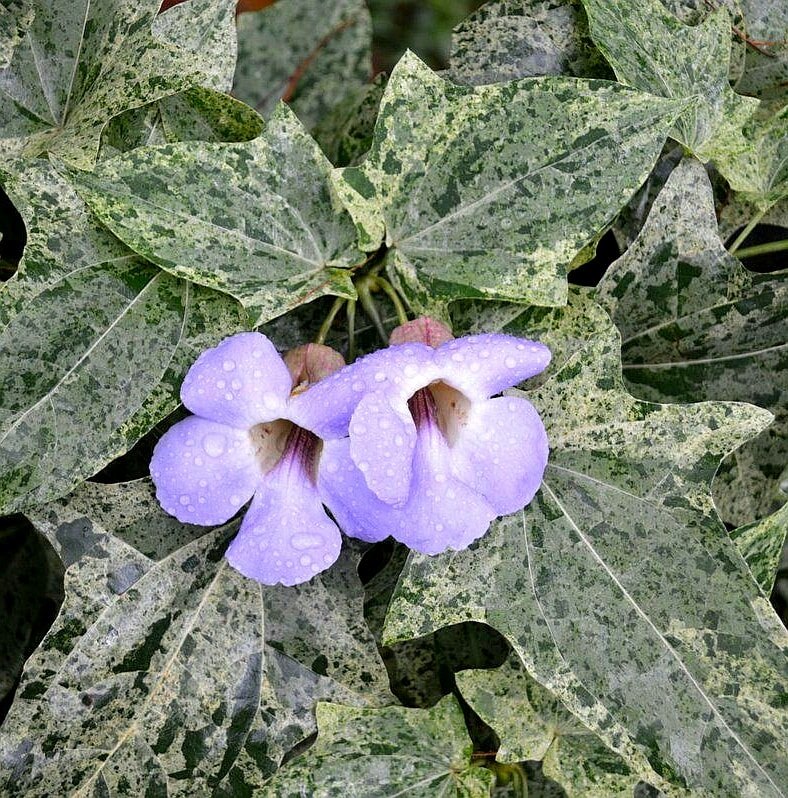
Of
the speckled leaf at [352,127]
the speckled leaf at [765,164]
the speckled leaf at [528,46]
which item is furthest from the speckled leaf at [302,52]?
the speckled leaf at [765,164]

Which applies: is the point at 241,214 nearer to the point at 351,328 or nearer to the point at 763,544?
the point at 351,328

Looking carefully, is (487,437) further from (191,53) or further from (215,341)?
(191,53)

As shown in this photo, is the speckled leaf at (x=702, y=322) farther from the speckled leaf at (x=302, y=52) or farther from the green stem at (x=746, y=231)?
the speckled leaf at (x=302, y=52)

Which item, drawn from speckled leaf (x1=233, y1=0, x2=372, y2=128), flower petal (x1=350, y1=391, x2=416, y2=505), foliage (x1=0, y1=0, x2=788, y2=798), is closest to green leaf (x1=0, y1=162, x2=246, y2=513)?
foliage (x1=0, y1=0, x2=788, y2=798)

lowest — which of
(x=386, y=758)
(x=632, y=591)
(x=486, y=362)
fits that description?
(x=386, y=758)

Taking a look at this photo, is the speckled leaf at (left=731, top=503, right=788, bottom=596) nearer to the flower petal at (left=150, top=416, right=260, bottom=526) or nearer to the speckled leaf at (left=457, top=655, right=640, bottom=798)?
the speckled leaf at (left=457, top=655, right=640, bottom=798)

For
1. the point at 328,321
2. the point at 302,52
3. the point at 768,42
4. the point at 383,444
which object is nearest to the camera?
the point at 383,444

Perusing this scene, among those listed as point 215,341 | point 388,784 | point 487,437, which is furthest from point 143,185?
point 388,784

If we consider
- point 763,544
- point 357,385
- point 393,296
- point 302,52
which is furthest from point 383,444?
point 302,52
